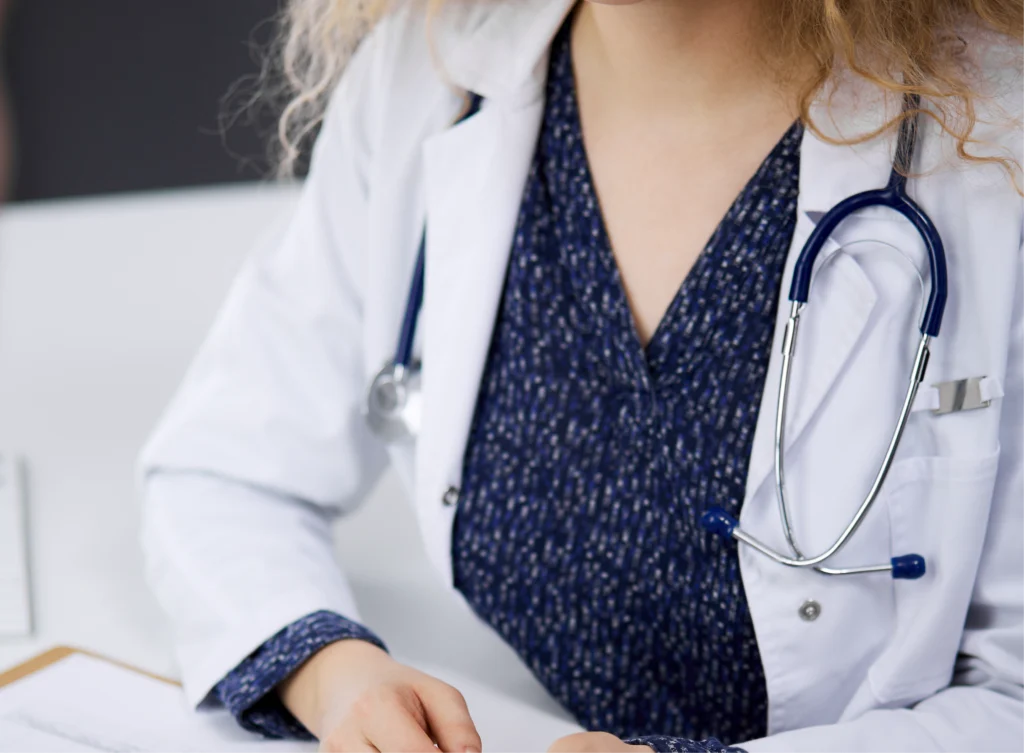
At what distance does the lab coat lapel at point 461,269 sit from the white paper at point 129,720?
16 centimetres

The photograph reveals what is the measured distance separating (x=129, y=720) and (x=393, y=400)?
1.09 ft

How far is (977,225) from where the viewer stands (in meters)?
0.79

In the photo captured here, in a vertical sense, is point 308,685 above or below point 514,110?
below

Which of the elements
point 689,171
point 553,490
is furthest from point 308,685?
point 689,171

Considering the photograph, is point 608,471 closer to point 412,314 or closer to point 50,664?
point 412,314

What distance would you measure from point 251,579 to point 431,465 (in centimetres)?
18

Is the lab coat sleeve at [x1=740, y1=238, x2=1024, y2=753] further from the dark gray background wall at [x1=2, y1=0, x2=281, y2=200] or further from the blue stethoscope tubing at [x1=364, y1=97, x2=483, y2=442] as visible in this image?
the dark gray background wall at [x1=2, y1=0, x2=281, y2=200]

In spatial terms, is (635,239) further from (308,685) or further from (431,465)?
(308,685)

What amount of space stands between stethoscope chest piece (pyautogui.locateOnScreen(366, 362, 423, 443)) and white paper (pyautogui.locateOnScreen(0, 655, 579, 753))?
0.23m

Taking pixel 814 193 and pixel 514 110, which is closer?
pixel 814 193

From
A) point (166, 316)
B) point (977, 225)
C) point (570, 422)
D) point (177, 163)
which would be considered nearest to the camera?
point (977, 225)

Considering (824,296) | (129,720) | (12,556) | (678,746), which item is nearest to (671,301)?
(824,296)

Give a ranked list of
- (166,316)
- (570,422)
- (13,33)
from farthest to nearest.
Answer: (13,33)
(166,316)
(570,422)

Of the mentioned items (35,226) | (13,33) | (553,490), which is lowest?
(553,490)
